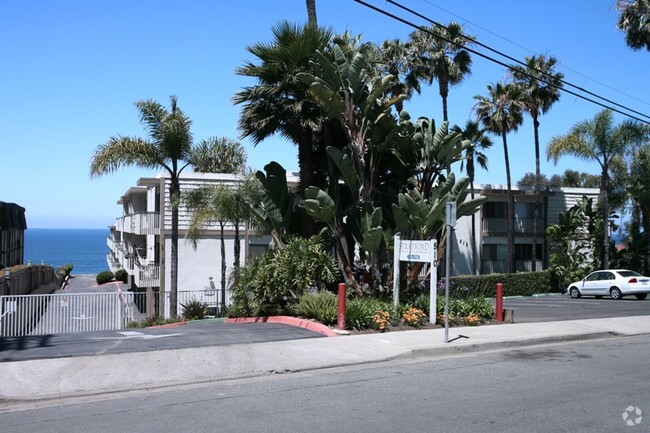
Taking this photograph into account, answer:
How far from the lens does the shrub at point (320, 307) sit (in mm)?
14656

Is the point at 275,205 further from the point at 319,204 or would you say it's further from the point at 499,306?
the point at 499,306

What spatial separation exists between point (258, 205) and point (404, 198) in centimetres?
461

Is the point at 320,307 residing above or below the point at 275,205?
below

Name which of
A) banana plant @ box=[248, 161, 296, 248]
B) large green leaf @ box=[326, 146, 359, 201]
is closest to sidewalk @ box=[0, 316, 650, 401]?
large green leaf @ box=[326, 146, 359, 201]

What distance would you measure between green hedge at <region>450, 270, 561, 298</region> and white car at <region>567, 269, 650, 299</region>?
4.41m

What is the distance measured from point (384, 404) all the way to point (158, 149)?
1728 cm

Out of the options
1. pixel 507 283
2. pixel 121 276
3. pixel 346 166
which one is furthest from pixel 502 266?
pixel 121 276

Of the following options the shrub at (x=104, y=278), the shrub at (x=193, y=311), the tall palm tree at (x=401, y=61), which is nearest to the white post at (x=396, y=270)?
the shrub at (x=193, y=311)

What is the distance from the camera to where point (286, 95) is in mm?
18672

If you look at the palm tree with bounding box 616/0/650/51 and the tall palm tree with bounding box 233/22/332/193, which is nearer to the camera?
the tall palm tree with bounding box 233/22/332/193

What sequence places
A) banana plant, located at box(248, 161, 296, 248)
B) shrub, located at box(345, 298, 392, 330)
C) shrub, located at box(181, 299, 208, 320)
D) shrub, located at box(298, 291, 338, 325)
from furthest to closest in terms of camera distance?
shrub, located at box(181, 299, 208, 320) < banana plant, located at box(248, 161, 296, 248) < shrub, located at box(298, 291, 338, 325) < shrub, located at box(345, 298, 392, 330)

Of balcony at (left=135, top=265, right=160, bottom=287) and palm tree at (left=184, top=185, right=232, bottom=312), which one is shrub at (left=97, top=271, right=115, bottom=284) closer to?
balcony at (left=135, top=265, right=160, bottom=287)

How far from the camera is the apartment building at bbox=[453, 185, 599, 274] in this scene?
41844mm

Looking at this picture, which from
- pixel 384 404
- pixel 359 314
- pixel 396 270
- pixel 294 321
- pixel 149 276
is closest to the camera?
pixel 384 404
